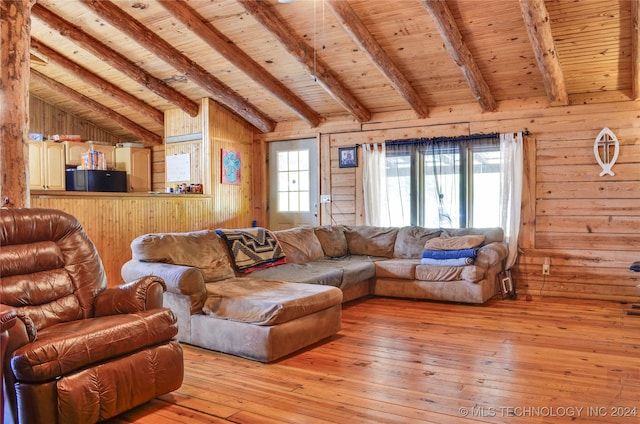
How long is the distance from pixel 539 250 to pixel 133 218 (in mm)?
4648

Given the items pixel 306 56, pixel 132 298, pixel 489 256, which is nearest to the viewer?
pixel 132 298

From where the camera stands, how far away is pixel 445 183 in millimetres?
6293

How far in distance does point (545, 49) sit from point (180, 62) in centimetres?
396

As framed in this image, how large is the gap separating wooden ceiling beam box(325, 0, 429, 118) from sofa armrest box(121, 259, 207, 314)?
270 cm

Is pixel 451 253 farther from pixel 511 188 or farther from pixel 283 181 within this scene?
pixel 283 181

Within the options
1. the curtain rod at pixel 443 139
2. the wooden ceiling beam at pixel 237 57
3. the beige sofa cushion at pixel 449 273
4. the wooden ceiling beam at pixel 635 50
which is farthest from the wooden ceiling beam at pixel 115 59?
the wooden ceiling beam at pixel 635 50

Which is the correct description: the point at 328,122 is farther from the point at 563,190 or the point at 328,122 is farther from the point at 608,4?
the point at 608,4

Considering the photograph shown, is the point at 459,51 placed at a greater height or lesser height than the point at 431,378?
greater

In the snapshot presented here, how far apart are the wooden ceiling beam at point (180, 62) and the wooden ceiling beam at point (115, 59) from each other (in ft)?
1.56

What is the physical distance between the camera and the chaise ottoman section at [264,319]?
11.1ft

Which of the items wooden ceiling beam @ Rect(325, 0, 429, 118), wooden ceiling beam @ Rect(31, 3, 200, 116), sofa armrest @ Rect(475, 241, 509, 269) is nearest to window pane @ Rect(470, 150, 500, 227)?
sofa armrest @ Rect(475, 241, 509, 269)

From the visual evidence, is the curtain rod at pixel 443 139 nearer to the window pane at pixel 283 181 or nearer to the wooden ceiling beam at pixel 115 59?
the window pane at pixel 283 181

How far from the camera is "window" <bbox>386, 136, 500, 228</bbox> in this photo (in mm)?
6078

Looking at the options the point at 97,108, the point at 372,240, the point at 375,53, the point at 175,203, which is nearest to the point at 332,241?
the point at 372,240
